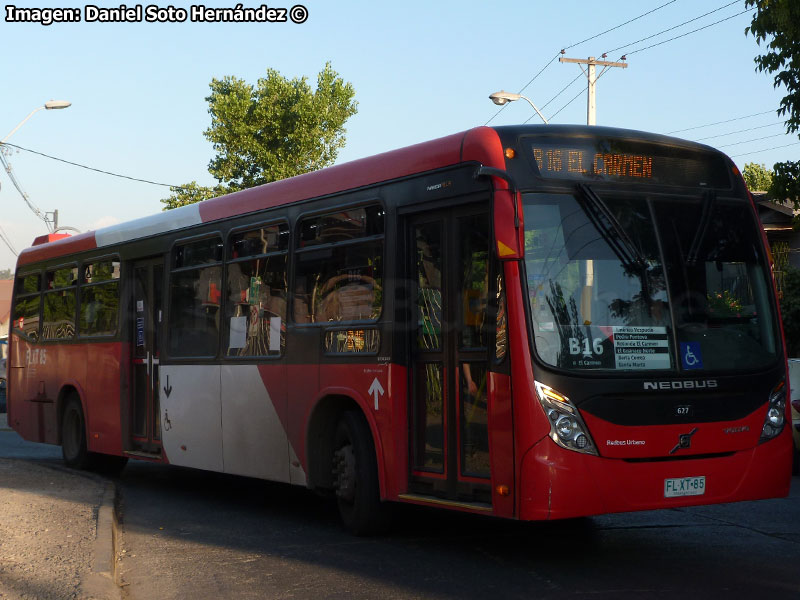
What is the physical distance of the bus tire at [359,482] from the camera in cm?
918

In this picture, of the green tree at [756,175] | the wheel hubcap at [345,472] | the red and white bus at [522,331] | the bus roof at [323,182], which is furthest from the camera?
the green tree at [756,175]

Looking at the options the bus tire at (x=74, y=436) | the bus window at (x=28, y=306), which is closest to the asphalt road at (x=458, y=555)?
the bus tire at (x=74, y=436)

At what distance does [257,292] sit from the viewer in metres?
11.0

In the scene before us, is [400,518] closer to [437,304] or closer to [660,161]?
[437,304]

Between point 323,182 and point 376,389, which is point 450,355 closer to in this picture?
point 376,389

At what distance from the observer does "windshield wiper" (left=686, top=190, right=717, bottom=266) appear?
797 cm

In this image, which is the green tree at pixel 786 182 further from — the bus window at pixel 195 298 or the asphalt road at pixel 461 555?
the bus window at pixel 195 298

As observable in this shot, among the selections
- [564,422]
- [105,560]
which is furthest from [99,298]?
[564,422]

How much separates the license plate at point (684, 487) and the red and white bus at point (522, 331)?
0.04 feet

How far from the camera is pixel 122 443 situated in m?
13.8

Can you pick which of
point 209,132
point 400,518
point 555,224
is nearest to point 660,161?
point 555,224

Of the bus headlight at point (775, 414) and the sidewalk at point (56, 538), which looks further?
the bus headlight at point (775, 414)

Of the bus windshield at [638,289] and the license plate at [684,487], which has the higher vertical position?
the bus windshield at [638,289]

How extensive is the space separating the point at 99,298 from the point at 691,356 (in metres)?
9.02
